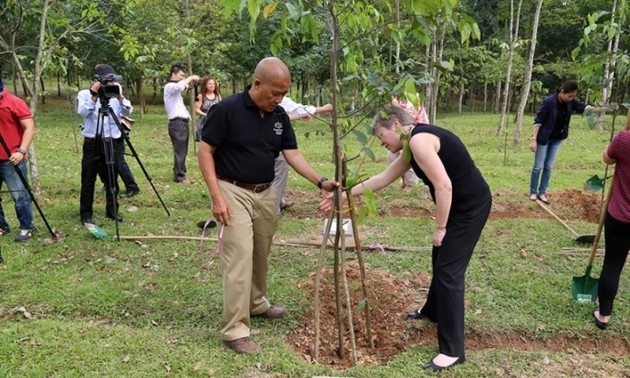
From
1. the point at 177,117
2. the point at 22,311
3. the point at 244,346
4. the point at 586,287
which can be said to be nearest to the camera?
the point at 244,346

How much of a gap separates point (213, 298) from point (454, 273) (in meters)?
2.11

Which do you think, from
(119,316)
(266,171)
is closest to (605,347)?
(266,171)

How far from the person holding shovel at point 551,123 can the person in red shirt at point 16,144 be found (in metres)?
6.68

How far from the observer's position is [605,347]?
369 centimetres

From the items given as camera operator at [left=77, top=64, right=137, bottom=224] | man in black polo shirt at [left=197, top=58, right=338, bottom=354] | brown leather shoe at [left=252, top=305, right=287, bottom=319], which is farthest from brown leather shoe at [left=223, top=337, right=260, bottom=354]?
camera operator at [left=77, top=64, right=137, bottom=224]

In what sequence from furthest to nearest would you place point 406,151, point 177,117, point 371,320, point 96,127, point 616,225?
point 177,117
point 96,127
point 371,320
point 616,225
point 406,151

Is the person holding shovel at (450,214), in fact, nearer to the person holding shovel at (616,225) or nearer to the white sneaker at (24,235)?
the person holding shovel at (616,225)

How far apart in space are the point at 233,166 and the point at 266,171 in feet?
0.81

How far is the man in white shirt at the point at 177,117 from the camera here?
7711 millimetres

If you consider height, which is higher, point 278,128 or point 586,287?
point 278,128

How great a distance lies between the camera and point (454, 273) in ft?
10.5

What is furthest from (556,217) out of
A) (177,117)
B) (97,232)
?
(177,117)

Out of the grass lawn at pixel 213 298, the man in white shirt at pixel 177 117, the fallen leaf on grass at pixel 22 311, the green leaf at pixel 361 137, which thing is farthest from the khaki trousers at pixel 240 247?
the man in white shirt at pixel 177 117

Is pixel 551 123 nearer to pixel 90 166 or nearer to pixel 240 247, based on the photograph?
pixel 240 247
